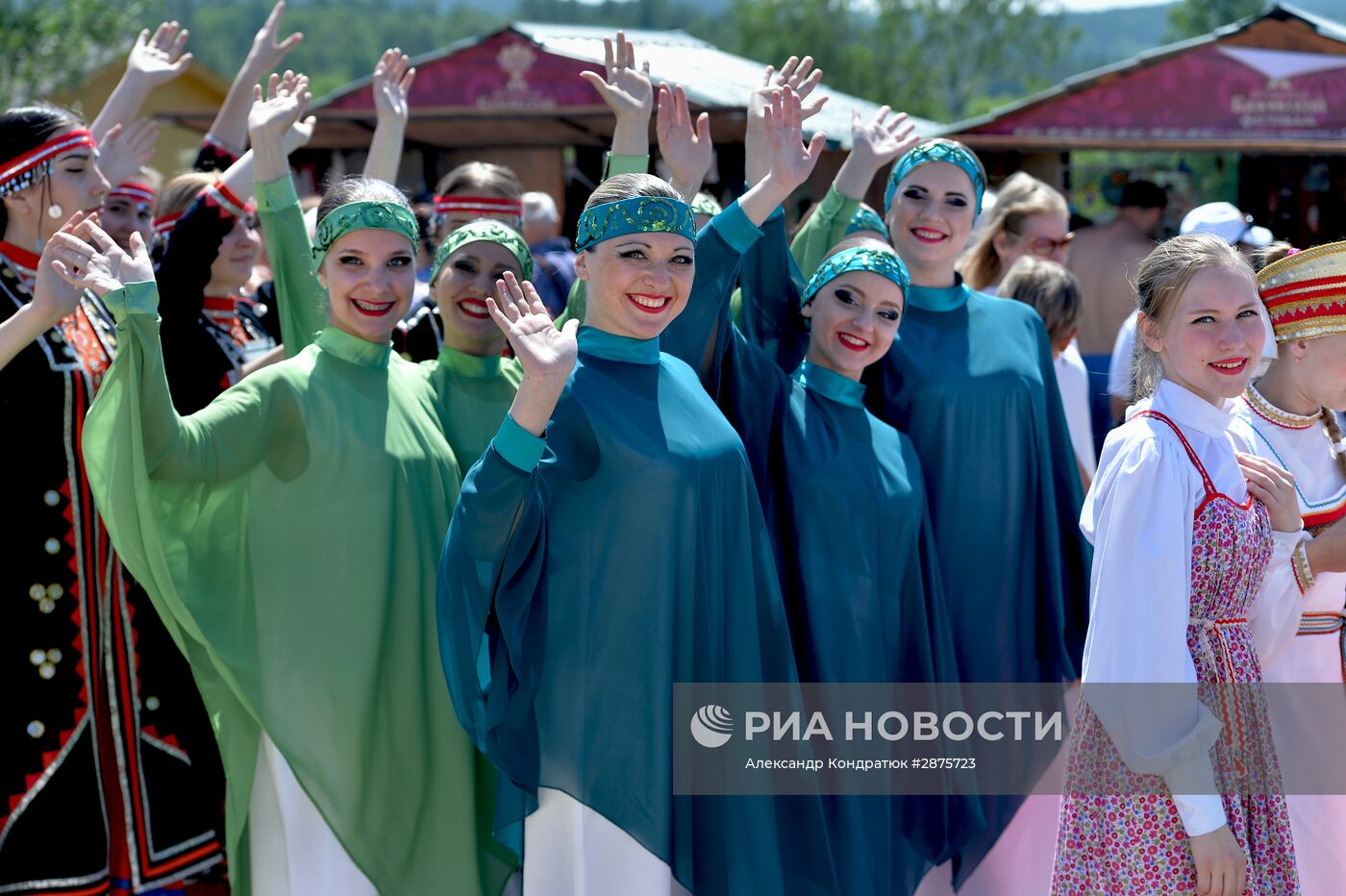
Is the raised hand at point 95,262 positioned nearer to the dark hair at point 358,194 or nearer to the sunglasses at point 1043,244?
the dark hair at point 358,194

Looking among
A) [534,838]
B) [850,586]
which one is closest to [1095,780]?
[850,586]

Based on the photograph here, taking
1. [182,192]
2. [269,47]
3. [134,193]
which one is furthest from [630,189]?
[134,193]

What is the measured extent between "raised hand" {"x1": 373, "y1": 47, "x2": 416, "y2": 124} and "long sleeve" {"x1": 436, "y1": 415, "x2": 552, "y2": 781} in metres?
2.08

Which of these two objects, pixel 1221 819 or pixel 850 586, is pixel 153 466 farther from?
pixel 1221 819

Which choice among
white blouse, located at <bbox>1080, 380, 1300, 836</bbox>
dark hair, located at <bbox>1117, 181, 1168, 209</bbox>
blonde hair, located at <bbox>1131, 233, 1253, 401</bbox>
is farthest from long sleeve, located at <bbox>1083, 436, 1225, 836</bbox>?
dark hair, located at <bbox>1117, 181, 1168, 209</bbox>

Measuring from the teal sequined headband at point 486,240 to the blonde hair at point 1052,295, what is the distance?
2095 mm

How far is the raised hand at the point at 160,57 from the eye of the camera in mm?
4500

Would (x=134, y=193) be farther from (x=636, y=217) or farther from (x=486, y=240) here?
(x=636, y=217)

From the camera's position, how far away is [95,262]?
310 cm

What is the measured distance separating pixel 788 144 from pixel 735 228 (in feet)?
1.04

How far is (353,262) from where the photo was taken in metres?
3.51

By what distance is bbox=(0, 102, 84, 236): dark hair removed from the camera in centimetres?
363

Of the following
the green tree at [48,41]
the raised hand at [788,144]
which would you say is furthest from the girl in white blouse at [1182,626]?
the green tree at [48,41]

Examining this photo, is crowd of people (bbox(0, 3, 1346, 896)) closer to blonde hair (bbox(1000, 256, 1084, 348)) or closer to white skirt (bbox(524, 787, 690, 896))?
→ white skirt (bbox(524, 787, 690, 896))
